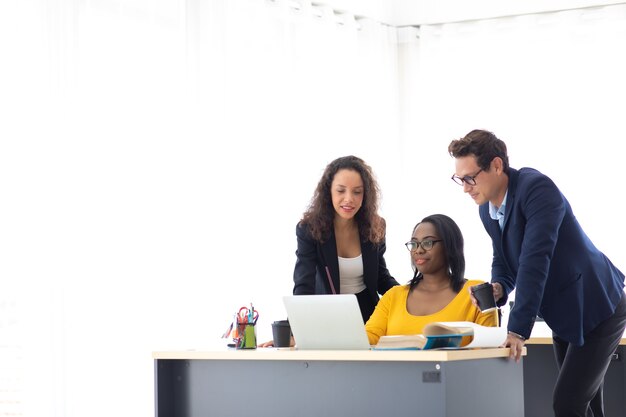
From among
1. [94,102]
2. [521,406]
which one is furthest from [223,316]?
[521,406]

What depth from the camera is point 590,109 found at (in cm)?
580

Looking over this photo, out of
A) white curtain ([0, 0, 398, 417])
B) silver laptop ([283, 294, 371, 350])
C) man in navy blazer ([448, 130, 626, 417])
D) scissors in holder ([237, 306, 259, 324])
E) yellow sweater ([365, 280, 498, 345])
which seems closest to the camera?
silver laptop ([283, 294, 371, 350])

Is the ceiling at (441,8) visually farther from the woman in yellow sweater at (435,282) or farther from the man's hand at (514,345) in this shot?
the man's hand at (514,345)

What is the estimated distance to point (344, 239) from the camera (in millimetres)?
3475

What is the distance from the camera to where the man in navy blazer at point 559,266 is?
265 centimetres

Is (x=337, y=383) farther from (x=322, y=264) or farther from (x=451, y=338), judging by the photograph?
(x=322, y=264)

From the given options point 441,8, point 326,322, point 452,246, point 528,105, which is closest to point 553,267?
point 452,246

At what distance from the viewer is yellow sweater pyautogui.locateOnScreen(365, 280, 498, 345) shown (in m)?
2.86

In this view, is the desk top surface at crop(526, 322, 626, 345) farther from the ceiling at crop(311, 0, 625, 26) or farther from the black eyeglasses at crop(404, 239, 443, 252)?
the ceiling at crop(311, 0, 625, 26)

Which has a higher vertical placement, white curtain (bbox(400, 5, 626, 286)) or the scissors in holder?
white curtain (bbox(400, 5, 626, 286))

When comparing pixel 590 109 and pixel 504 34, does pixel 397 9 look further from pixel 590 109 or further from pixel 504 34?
pixel 590 109

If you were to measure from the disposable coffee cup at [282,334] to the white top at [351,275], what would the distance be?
56 cm

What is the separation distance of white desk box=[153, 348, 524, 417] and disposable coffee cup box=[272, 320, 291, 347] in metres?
0.19

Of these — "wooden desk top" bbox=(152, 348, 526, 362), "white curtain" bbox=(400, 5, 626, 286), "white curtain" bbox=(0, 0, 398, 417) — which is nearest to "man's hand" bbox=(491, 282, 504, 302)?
"wooden desk top" bbox=(152, 348, 526, 362)
